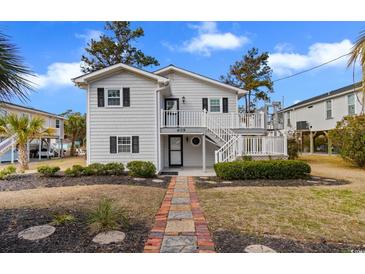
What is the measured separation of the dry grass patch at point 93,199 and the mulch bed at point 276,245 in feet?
5.32

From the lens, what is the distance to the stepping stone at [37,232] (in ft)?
12.8

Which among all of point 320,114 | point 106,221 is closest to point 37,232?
point 106,221

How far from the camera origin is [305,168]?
10352mm

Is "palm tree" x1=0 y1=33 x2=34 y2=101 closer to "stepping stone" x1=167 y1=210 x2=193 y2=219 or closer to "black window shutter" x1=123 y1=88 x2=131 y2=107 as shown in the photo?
"stepping stone" x1=167 y1=210 x2=193 y2=219

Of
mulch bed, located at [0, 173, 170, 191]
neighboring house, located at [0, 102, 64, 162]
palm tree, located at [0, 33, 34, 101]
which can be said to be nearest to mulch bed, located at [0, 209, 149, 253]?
palm tree, located at [0, 33, 34, 101]

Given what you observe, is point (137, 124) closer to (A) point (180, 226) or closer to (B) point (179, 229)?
(A) point (180, 226)

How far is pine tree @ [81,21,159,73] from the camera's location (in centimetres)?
2368

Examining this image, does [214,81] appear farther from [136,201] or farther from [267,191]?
[136,201]

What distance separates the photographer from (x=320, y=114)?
23578 mm

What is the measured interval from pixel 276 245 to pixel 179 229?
1.55 m

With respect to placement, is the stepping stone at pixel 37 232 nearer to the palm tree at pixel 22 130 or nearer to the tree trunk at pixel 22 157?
the palm tree at pixel 22 130

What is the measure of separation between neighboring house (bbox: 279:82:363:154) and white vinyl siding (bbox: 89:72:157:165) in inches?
410

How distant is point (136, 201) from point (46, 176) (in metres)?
6.25
